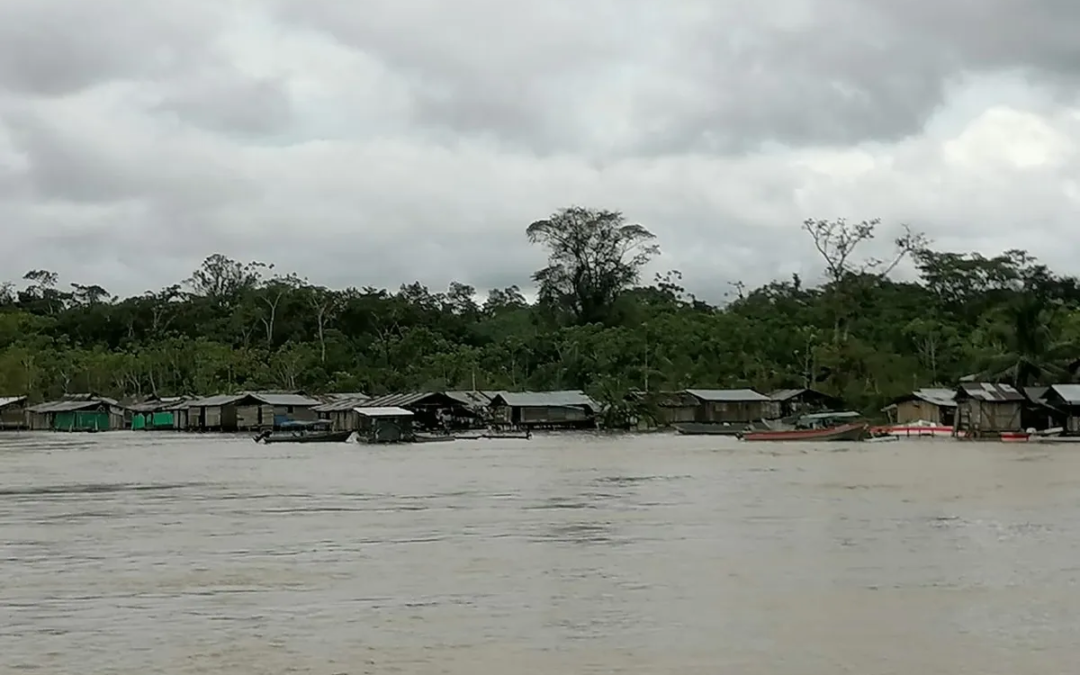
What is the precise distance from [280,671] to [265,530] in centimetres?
884

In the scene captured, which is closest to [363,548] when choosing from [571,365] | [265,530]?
[265,530]

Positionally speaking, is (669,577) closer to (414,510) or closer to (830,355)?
(414,510)

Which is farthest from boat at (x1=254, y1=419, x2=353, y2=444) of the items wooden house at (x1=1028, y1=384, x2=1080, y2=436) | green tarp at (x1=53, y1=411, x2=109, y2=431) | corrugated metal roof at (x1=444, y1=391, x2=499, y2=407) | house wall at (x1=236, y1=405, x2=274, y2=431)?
wooden house at (x1=1028, y1=384, x2=1080, y2=436)

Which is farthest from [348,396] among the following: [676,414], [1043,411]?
[1043,411]

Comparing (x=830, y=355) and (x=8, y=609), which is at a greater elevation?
(x=830, y=355)

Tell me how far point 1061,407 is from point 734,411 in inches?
618

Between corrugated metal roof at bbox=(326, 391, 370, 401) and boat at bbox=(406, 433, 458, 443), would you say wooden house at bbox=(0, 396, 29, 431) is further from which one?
boat at bbox=(406, 433, 458, 443)

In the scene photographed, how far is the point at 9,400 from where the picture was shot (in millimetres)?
67875

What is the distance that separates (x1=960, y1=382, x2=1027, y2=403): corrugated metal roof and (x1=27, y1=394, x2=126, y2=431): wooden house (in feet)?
147

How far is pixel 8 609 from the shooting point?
1244 centimetres

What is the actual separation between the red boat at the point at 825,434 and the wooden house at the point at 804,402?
25.7 feet

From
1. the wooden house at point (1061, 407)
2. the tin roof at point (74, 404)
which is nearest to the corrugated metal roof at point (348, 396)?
the tin roof at point (74, 404)

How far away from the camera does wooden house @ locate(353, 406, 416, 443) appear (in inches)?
1837

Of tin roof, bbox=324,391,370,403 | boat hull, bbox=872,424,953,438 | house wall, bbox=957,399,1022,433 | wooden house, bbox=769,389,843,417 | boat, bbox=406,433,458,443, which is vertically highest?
tin roof, bbox=324,391,370,403
